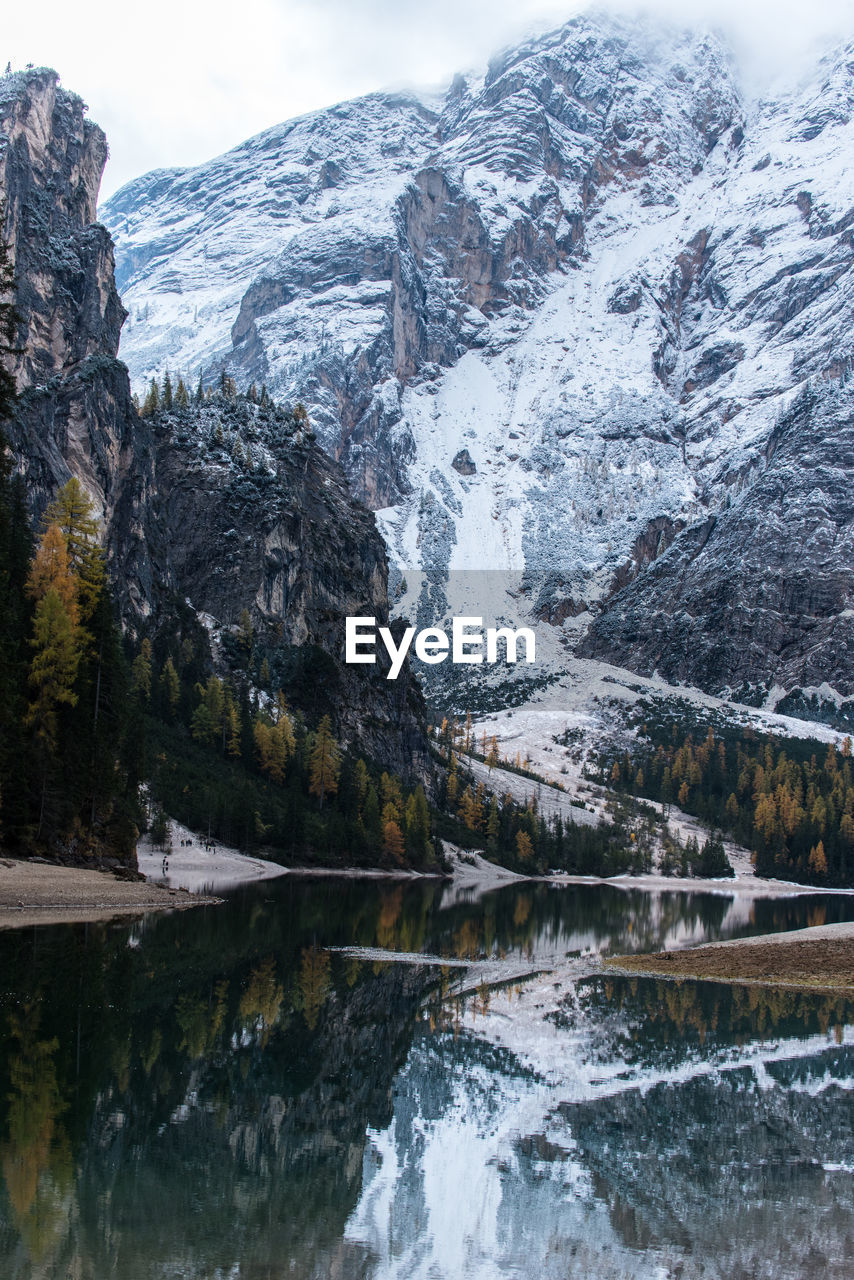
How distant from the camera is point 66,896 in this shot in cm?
4619

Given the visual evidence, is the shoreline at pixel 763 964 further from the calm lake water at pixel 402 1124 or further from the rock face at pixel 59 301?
the rock face at pixel 59 301

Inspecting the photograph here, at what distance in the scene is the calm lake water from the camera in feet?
43.0

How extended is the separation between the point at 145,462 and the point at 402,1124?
14072cm

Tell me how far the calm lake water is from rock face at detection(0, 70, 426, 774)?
90680mm

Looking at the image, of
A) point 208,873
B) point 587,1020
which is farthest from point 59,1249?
point 208,873

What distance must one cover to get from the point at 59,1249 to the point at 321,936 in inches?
1491

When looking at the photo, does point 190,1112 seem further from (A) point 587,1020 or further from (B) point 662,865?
(B) point 662,865

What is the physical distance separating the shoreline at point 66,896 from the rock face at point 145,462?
217ft

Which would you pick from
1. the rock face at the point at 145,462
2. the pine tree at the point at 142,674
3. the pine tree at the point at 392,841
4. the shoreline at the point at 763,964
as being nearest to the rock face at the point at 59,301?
the rock face at the point at 145,462

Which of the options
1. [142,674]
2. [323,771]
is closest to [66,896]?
[142,674]

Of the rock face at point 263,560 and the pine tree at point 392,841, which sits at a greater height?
the rock face at point 263,560

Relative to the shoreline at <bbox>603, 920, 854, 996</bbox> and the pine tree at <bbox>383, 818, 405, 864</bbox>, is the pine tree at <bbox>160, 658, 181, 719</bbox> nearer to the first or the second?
the pine tree at <bbox>383, 818, 405, 864</bbox>

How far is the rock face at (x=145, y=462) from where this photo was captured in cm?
13250

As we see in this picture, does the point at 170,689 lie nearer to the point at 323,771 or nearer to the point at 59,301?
the point at 323,771
